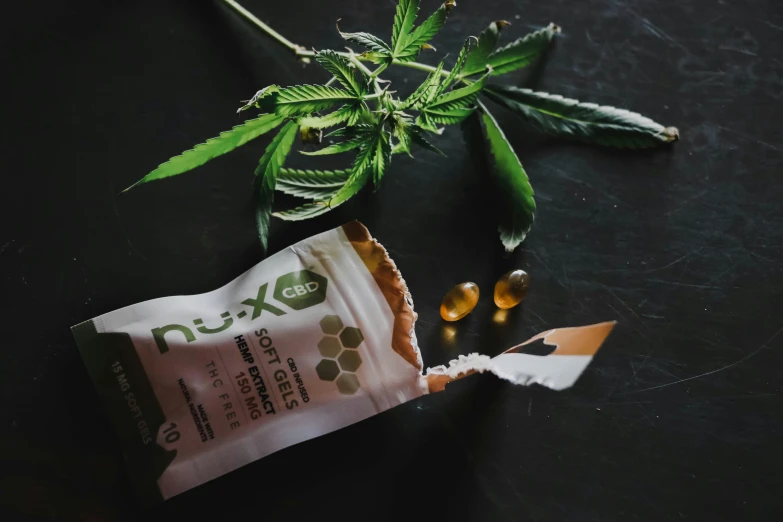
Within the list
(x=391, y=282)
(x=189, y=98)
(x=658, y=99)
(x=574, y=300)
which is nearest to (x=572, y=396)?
(x=574, y=300)

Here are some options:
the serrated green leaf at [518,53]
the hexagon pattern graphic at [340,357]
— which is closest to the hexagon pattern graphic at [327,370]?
the hexagon pattern graphic at [340,357]

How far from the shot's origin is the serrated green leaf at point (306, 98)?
1.83ft

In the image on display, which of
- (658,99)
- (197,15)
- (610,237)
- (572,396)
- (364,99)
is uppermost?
(197,15)

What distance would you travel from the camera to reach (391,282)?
646 mm

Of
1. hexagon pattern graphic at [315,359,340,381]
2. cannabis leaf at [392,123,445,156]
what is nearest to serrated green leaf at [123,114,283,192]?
cannabis leaf at [392,123,445,156]

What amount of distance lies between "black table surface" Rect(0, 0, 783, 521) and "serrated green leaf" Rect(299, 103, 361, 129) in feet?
0.50

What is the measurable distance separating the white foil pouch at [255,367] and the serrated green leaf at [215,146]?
0.40 feet

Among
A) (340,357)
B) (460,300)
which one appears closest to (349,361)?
(340,357)

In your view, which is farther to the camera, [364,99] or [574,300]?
[574,300]

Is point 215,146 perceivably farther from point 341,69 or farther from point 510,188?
point 510,188

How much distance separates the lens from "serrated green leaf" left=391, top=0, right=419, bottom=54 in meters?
0.60

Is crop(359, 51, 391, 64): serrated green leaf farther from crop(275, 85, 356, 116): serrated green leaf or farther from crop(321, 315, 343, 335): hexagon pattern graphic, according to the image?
crop(321, 315, 343, 335): hexagon pattern graphic

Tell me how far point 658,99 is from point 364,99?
368 mm

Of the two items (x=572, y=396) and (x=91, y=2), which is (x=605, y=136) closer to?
(x=572, y=396)
